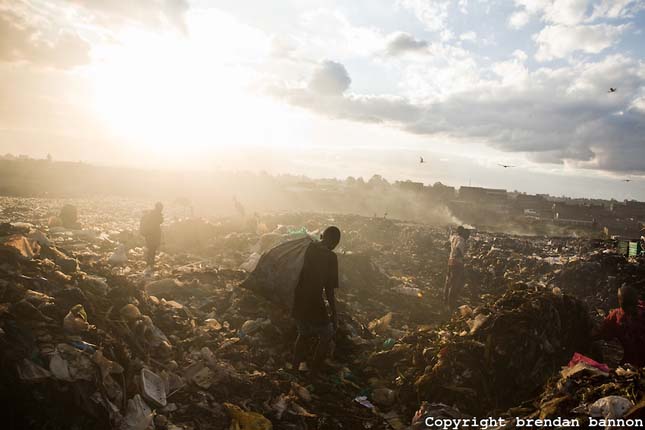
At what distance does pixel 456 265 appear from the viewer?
24.8 ft

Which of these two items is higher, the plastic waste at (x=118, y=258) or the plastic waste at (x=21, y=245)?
the plastic waste at (x=21, y=245)

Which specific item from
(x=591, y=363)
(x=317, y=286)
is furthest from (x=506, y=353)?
(x=317, y=286)

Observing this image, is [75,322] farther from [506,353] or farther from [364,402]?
[506,353]

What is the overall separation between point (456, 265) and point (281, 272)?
13.3ft

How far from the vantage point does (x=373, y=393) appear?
12.9 ft

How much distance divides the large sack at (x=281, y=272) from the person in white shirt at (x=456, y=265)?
3.68 m

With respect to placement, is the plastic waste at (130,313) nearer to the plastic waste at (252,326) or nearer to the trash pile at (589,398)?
the plastic waste at (252,326)

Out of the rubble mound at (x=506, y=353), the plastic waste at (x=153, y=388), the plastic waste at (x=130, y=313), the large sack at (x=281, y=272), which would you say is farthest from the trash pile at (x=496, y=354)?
the plastic waste at (x=130, y=313)

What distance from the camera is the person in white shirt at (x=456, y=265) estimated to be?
750 cm

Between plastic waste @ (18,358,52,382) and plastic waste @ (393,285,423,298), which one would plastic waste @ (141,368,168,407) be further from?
plastic waste @ (393,285,423,298)

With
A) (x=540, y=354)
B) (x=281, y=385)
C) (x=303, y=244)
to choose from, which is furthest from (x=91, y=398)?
(x=540, y=354)

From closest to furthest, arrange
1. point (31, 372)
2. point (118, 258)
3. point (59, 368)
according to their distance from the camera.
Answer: point (31, 372)
point (59, 368)
point (118, 258)

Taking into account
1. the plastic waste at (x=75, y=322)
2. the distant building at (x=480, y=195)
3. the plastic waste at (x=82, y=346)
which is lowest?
the plastic waste at (x=82, y=346)

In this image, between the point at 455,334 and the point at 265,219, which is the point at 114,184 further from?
the point at 455,334
